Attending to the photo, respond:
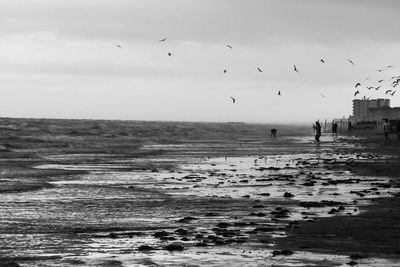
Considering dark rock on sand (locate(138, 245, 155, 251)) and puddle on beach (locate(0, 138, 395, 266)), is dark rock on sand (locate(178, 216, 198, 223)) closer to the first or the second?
puddle on beach (locate(0, 138, 395, 266))

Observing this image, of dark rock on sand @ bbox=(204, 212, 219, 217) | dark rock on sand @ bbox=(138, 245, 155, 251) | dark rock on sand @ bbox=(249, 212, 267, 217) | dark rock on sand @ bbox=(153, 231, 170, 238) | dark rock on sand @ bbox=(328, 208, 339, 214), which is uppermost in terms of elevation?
dark rock on sand @ bbox=(328, 208, 339, 214)

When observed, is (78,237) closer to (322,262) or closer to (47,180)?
(322,262)

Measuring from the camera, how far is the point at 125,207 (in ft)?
63.7

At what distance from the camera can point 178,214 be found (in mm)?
18047

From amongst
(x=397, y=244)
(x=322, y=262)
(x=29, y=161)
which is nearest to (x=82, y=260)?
(x=322, y=262)

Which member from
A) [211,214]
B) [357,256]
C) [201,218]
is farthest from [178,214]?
[357,256]

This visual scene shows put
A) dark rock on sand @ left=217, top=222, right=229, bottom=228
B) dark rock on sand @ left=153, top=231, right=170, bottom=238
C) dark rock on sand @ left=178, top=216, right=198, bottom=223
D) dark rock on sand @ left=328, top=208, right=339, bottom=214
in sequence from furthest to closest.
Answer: dark rock on sand @ left=328, top=208, right=339, bottom=214
dark rock on sand @ left=178, top=216, right=198, bottom=223
dark rock on sand @ left=217, top=222, right=229, bottom=228
dark rock on sand @ left=153, top=231, right=170, bottom=238

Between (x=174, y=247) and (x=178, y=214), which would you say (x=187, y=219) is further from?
(x=174, y=247)

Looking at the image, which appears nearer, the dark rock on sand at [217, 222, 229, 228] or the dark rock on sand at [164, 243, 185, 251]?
the dark rock on sand at [164, 243, 185, 251]

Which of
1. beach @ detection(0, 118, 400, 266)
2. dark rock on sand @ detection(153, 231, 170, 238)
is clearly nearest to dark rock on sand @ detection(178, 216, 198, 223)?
beach @ detection(0, 118, 400, 266)

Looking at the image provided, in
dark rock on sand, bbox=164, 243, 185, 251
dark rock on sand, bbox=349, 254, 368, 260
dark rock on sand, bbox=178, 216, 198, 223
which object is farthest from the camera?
dark rock on sand, bbox=178, 216, 198, 223

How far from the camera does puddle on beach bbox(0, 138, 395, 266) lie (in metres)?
12.5

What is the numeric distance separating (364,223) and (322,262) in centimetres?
438

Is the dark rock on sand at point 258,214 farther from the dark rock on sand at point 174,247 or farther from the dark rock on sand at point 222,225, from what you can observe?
the dark rock on sand at point 174,247
